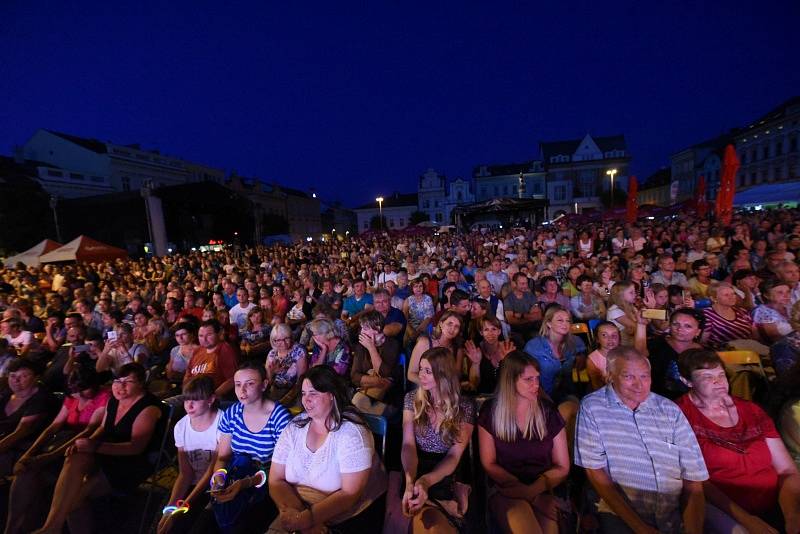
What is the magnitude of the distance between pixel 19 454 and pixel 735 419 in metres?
5.84

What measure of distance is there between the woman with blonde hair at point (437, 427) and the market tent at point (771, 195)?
66.3ft

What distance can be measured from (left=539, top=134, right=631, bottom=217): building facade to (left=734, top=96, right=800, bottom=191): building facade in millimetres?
15517

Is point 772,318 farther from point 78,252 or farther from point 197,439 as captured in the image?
point 78,252

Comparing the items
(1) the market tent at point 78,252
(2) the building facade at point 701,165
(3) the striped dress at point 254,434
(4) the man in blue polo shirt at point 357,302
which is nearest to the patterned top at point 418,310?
(4) the man in blue polo shirt at point 357,302

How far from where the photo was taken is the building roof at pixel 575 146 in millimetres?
58503

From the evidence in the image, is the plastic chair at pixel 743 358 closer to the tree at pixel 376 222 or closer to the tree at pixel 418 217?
the tree at pixel 418 217

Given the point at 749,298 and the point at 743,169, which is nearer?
the point at 749,298

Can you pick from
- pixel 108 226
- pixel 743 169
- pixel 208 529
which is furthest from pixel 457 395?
pixel 743 169

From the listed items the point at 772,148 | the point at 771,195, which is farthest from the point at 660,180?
the point at 771,195

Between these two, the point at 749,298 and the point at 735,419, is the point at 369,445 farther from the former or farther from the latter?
the point at 749,298

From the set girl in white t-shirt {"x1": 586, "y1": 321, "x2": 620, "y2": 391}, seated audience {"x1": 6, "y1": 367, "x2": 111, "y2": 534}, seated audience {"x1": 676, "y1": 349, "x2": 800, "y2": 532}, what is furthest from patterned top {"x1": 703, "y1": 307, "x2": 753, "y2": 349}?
seated audience {"x1": 6, "y1": 367, "x2": 111, "y2": 534}

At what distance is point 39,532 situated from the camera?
8.57ft

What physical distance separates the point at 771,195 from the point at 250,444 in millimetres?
23312

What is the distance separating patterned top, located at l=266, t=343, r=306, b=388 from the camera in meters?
3.88
